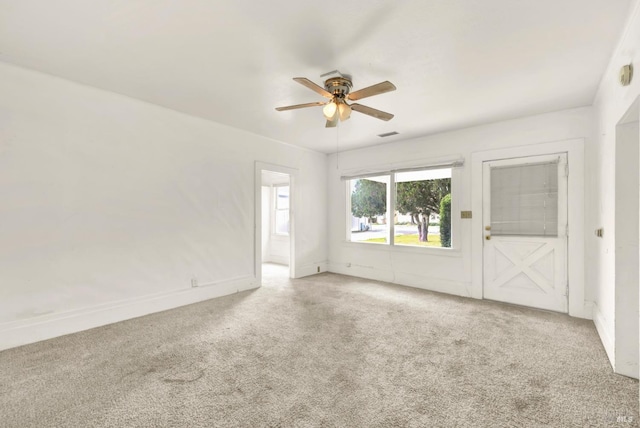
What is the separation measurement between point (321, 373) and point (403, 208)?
3559 millimetres

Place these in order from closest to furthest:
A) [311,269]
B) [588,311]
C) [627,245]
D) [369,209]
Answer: [627,245] → [588,311] → [369,209] → [311,269]

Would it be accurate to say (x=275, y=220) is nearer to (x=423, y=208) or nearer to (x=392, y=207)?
(x=392, y=207)

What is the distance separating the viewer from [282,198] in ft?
24.8

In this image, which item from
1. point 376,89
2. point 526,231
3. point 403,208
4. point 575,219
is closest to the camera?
point 376,89

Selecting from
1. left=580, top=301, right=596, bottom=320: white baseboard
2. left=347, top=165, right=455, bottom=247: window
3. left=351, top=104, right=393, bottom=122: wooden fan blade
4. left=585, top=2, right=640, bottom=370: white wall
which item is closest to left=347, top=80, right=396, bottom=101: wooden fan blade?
left=351, top=104, right=393, bottom=122: wooden fan blade

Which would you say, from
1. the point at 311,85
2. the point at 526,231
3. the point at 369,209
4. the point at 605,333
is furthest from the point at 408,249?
the point at 311,85

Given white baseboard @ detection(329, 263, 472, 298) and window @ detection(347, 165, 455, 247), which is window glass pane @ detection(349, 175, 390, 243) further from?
white baseboard @ detection(329, 263, 472, 298)

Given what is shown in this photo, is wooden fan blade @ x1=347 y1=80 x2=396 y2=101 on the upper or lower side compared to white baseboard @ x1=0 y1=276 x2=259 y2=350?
upper

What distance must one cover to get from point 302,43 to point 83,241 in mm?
2969

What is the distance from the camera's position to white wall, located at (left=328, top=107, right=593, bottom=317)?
12.3 feet

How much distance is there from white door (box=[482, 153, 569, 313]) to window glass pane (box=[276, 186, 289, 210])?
180 inches

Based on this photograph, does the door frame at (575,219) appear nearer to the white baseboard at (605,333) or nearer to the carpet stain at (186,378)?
the white baseboard at (605,333)

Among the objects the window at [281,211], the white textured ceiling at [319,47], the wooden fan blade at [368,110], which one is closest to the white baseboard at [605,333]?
the white textured ceiling at [319,47]

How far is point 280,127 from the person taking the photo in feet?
14.5
